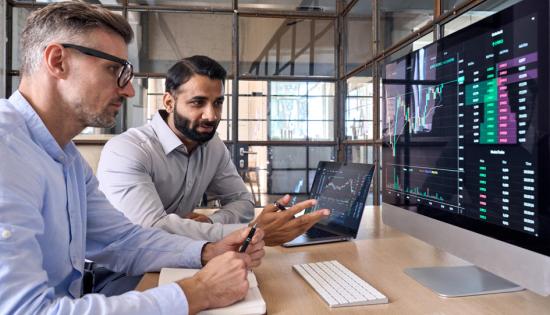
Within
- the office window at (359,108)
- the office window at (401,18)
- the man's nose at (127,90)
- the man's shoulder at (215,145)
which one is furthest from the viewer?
the office window at (359,108)

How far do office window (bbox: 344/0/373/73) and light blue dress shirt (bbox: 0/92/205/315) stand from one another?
2379 millimetres

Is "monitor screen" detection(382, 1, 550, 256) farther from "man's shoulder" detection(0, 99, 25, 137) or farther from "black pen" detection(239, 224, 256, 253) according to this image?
"man's shoulder" detection(0, 99, 25, 137)

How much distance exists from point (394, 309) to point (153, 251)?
633 mm

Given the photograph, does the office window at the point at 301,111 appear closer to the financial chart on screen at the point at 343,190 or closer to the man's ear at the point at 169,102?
the man's ear at the point at 169,102

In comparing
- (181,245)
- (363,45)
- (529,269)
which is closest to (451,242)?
(529,269)

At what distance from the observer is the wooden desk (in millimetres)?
776

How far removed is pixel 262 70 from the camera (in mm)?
3758

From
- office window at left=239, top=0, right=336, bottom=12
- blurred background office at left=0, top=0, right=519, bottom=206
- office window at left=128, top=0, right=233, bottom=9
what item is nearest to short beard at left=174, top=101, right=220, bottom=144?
blurred background office at left=0, top=0, right=519, bottom=206

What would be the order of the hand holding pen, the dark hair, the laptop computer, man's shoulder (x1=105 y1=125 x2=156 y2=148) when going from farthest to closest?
the dark hair
man's shoulder (x1=105 y1=125 x2=156 y2=148)
the laptop computer
the hand holding pen

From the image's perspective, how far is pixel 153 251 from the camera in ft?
3.59

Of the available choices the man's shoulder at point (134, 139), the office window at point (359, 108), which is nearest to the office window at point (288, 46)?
the office window at point (359, 108)

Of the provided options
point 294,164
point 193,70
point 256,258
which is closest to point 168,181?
point 193,70

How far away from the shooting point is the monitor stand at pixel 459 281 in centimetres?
85

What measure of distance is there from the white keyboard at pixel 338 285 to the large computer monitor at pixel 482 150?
0.16 metres
